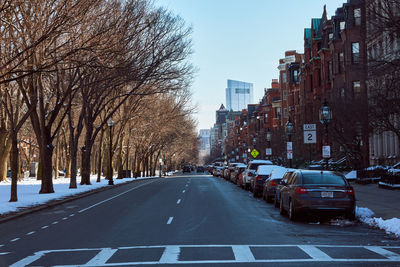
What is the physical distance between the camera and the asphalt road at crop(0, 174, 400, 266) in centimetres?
990

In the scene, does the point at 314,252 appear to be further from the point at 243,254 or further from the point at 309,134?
the point at 309,134

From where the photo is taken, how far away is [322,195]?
52.4ft

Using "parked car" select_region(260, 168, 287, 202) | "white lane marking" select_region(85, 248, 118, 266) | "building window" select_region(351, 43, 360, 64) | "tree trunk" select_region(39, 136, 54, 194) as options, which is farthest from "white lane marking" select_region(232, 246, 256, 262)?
"building window" select_region(351, 43, 360, 64)

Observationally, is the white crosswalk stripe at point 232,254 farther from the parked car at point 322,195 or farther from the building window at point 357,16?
the building window at point 357,16

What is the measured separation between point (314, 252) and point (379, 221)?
17.3ft

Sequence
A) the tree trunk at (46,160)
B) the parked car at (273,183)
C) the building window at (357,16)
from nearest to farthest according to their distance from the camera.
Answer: the parked car at (273,183) < the tree trunk at (46,160) < the building window at (357,16)

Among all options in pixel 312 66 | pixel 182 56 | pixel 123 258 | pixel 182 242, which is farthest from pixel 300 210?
pixel 312 66

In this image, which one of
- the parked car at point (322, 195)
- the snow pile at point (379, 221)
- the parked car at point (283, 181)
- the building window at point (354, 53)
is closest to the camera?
the snow pile at point (379, 221)

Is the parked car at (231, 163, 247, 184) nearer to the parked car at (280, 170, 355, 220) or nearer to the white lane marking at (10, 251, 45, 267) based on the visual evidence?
the parked car at (280, 170, 355, 220)

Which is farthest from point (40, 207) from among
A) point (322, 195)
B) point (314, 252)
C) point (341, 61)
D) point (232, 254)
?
point (341, 61)

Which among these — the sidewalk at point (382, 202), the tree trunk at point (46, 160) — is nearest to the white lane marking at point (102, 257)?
the sidewalk at point (382, 202)

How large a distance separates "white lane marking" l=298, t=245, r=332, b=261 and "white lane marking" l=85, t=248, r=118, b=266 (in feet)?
12.4

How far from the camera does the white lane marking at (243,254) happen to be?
9766mm

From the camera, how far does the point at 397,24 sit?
63.2 feet
